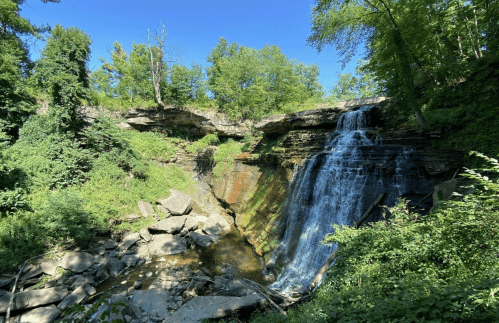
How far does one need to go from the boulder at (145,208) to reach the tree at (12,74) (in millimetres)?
7767

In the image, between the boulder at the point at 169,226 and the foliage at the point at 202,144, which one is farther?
the foliage at the point at 202,144

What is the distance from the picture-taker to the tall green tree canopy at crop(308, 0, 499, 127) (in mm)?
9383

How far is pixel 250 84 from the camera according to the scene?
2262 centimetres

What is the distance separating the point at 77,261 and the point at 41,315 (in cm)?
279

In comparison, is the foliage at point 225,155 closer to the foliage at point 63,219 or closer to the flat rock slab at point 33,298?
the foliage at point 63,219

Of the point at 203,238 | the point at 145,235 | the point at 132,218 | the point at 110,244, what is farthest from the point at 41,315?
the point at 203,238

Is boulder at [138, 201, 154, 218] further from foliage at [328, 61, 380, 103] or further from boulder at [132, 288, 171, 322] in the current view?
foliage at [328, 61, 380, 103]

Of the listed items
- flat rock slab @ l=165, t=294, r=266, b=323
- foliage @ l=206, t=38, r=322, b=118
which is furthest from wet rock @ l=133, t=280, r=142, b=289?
foliage @ l=206, t=38, r=322, b=118

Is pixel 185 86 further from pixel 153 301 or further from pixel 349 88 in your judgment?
pixel 349 88

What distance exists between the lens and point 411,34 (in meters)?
9.85

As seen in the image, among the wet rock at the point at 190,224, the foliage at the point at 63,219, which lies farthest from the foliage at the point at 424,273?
the foliage at the point at 63,219

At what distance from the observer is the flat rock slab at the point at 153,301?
5.87m

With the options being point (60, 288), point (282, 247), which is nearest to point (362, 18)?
point (282, 247)

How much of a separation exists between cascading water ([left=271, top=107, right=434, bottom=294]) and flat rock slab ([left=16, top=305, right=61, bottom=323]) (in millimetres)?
7084
